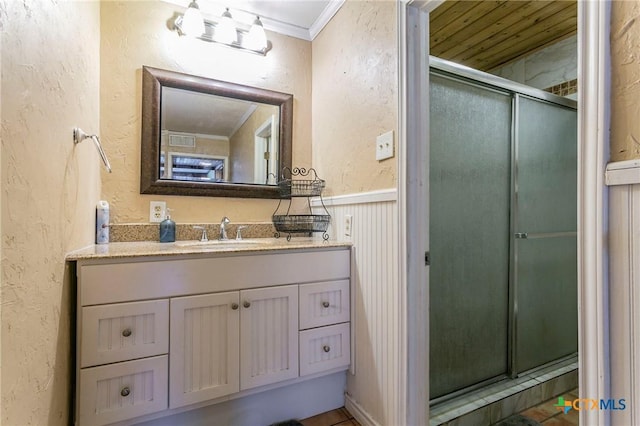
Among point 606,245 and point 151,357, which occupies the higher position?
point 606,245

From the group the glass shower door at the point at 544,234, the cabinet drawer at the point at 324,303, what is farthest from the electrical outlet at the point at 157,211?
the glass shower door at the point at 544,234

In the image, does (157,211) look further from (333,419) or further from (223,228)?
(333,419)

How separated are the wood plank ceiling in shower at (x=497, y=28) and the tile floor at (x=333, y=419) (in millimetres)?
2339

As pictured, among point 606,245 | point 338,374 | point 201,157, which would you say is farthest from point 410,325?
point 201,157

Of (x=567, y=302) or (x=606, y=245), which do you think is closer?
(x=606, y=245)

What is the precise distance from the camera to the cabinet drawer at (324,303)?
55.9 inches

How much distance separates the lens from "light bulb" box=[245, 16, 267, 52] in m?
1.83

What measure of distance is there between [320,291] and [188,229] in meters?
0.83

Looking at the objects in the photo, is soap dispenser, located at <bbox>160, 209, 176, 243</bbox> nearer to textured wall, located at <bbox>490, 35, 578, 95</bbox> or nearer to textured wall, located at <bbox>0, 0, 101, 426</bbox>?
textured wall, located at <bbox>0, 0, 101, 426</bbox>

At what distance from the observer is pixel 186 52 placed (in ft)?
5.69

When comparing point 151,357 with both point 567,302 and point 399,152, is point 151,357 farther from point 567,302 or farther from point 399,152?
point 567,302

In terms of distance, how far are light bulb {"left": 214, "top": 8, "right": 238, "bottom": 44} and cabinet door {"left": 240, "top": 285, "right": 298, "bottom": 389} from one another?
4.79 feet

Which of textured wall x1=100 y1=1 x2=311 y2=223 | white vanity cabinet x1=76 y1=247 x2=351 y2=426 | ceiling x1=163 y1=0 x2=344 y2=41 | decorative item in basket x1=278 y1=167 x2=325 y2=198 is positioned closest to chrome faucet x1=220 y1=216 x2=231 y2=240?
textured wall x1=100 y1=1 x2=311 y2=223

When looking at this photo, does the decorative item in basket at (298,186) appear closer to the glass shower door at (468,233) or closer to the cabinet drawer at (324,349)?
the glass shower door at (468,233)
